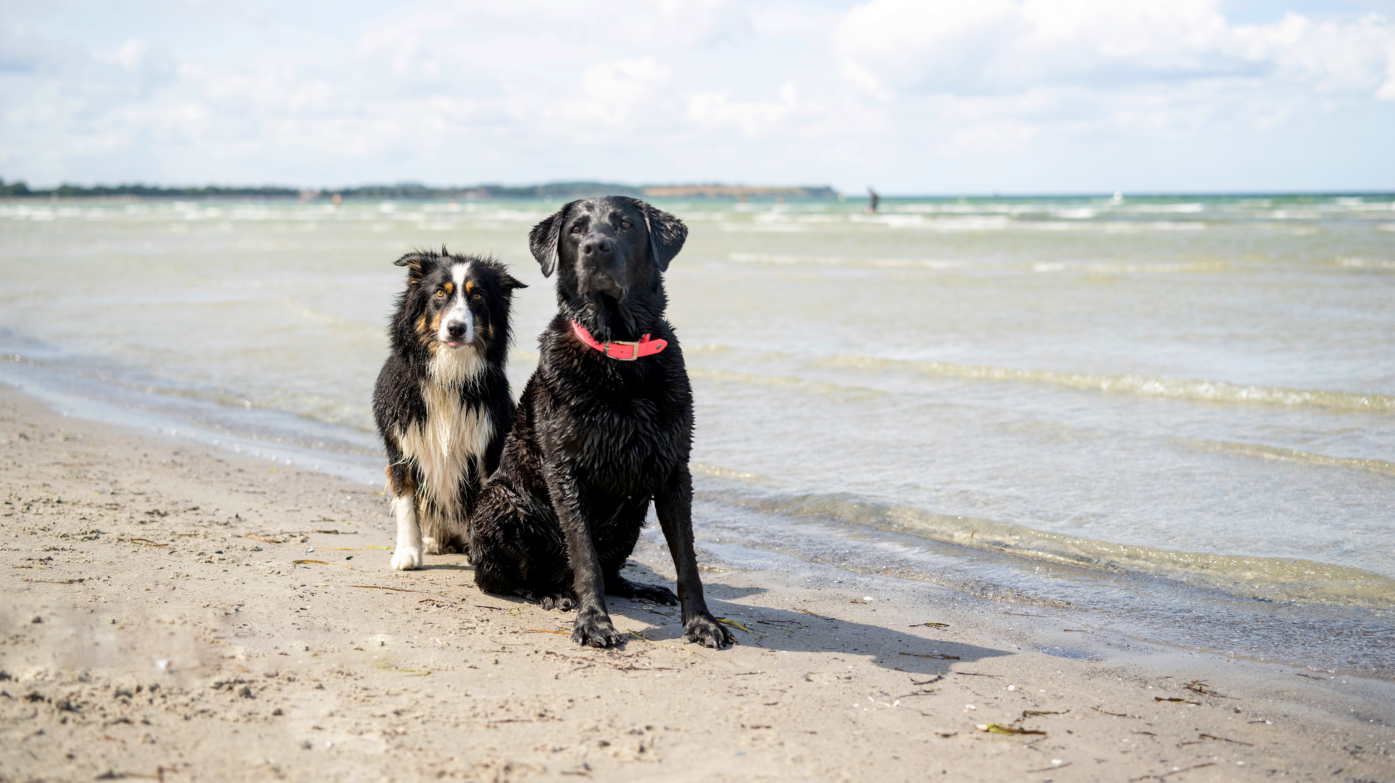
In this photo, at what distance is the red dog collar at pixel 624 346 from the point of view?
3.89 meters

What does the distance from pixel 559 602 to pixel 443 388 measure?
3.78 feet

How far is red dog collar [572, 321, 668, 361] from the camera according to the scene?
3893mm

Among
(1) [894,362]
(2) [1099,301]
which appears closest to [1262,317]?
(2) [1099,301]

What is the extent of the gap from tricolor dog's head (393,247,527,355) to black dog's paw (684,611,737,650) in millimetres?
1688

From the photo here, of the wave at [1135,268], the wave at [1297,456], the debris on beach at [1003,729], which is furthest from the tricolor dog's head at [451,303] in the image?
the wave at [1135,268]

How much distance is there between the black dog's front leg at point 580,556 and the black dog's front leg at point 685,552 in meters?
0.30

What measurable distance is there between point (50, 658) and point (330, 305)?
13.9 metres

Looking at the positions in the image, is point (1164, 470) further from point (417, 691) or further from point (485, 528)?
point (417, 691)

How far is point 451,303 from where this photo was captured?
4.60m

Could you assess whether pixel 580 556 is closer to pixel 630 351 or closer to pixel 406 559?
pixel 630 351

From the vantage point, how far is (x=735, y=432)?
8047 millimetres

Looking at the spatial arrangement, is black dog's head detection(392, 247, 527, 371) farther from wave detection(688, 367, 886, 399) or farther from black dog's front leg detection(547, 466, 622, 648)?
wave detection(688, 367, 886, 399)

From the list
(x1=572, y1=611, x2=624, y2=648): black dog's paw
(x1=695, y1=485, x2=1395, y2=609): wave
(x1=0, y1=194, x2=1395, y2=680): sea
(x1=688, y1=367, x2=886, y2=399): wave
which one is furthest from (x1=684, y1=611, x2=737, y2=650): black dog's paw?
(x1=688, y1=367, x2=886, y2=399): wave

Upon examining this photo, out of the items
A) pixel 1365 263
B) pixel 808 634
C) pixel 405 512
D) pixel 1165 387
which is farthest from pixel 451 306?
pixel 1365 263
